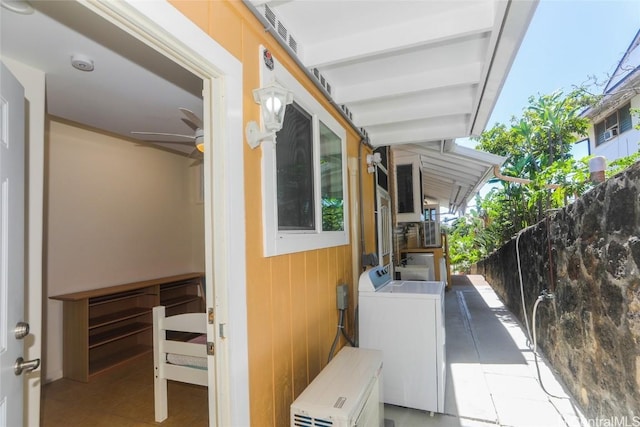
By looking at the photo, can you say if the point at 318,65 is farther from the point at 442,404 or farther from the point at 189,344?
the point at 442,404

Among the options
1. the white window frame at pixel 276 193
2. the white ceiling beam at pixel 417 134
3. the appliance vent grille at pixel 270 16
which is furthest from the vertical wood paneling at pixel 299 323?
the white ceiling beam at pixel 417 134

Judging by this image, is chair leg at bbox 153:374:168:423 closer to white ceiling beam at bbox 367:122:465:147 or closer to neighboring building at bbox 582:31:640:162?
white ceiling beam at bbox 367:122:465:147

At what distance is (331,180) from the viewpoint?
114 inches

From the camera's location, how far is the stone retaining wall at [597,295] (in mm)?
1827

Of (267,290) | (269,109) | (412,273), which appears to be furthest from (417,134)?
(412,273)

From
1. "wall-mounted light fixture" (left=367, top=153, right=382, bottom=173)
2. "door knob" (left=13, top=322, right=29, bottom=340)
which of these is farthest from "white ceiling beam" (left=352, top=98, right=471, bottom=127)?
"door knob" (left=13, top=322, right=29, bottom=340)

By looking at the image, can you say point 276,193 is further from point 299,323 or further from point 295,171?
point 299,323

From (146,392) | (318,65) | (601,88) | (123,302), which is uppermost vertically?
(601,88)

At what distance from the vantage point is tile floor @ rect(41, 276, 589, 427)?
262cm

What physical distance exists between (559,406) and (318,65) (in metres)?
3.37

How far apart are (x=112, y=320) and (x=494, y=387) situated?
13.9 ft

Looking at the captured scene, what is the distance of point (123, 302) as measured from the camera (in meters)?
4.37

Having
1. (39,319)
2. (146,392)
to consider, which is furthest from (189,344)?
(146,392)

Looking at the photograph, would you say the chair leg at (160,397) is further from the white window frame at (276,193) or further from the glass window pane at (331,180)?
the glass window pane at (331,180)
